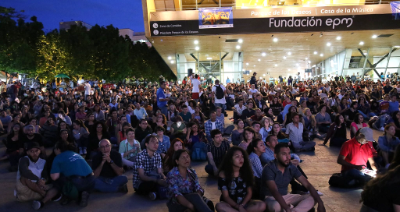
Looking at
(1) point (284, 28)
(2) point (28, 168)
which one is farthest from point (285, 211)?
(1) point (284, 28)

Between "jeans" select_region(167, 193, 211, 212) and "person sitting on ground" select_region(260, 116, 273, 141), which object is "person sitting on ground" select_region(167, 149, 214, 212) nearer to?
"jeans" select_region(167, 193, 211, 212)

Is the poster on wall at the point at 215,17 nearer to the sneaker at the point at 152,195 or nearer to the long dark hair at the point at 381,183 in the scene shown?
the sneaker at the point at 152,195

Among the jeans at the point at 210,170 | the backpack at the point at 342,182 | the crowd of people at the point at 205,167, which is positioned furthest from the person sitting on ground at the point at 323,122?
the jeans at the point at 210,170

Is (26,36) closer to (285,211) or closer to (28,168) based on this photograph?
(28,168)

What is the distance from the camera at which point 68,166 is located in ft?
16.4

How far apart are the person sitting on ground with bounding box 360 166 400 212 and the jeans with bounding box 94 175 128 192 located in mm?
4218

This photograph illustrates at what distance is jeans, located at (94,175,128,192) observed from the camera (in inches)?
217

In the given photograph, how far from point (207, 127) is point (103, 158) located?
12.8 ft

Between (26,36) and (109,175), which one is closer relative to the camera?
(109,175)

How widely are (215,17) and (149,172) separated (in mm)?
15453

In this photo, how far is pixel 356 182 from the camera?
545 cm

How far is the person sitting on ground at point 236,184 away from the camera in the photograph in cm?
398

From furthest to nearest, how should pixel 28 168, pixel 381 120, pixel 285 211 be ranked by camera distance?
1. pixel 381 120
2. pixel 28 168
3. pixel 285 211

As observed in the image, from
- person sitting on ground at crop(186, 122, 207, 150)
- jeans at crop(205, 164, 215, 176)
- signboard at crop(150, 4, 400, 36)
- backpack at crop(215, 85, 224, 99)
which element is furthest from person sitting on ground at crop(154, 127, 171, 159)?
→ signboard at crop(150, 4, 400, 36)
